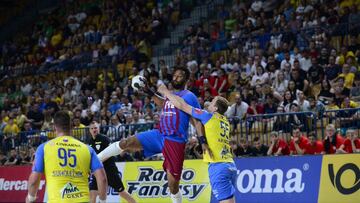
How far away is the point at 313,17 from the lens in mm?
24391

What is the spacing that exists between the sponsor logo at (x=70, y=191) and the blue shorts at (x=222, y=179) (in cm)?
310

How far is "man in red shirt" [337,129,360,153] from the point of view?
A: 1750 centimetres

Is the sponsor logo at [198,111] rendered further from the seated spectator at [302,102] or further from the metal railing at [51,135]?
the metal railing at [51,135]

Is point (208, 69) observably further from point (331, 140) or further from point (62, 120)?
point (62, 120)

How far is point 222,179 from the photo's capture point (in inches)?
469

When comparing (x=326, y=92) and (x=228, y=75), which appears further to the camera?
(x=228, y=75)

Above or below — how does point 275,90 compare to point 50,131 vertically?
above

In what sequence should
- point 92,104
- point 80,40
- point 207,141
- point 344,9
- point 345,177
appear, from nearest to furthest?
point 207,141 → point 345,177 → point 344,9 → point 92,104 → point 80,40

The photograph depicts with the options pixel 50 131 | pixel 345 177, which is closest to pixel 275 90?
pixel 345 177

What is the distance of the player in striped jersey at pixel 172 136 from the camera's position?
1350 cm

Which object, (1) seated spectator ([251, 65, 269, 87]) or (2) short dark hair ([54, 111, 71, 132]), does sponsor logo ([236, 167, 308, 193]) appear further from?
(2) short dark hair ([54, 111, 71, 132])

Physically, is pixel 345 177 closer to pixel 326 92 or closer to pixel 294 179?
pixel 294 179

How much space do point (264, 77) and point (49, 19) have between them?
720 inches

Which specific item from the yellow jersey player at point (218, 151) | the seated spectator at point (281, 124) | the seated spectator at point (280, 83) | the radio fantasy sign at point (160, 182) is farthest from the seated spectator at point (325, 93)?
the yellow jersey player at point (218, 151)
